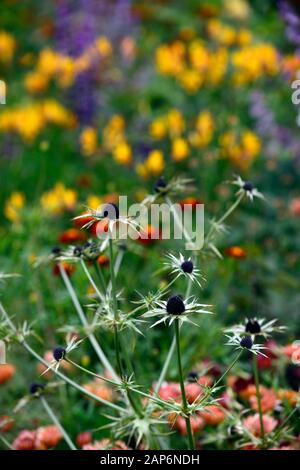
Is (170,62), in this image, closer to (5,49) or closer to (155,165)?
(155,165)

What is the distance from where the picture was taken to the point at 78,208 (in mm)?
3037

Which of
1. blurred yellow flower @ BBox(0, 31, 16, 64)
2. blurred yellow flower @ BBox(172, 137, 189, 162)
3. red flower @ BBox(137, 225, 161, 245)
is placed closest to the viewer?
red flower @ BBox(137, 225, 161, 245)

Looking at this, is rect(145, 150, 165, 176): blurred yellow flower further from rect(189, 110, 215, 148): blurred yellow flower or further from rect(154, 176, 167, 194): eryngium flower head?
rect(154, 176, 167, 194): eryngium flower head

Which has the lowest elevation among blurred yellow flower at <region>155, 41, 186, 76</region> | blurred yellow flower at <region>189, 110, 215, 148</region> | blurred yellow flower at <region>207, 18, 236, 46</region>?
blurred yellow flower at <region>189, 110, 215, 148</region>

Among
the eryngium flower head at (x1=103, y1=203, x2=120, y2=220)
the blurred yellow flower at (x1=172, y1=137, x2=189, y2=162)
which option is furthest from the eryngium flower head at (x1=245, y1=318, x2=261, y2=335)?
the blurred yellow flower at (x1=172, y1=137, x2=189, y2=162)

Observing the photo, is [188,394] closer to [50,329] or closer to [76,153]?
[50,329]

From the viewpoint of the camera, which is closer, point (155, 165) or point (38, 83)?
point (155, 165)

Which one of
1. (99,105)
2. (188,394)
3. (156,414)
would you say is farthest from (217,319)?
(99,105)

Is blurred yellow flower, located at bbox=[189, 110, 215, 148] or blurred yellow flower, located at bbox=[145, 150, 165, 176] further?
blurred yellow flower, located at bbox=[189, 110, 215, 148]

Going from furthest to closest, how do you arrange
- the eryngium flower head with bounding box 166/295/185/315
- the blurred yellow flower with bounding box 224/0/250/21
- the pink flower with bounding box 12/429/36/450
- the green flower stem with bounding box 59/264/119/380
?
the blurred yellow flower with bounding box 224/0/250/21, the pink flower with bounding box 12/429/36/450, the green flower stem with bounding box 59/264/119/380, the eryngium flower head with bounding box 166/295/185/315

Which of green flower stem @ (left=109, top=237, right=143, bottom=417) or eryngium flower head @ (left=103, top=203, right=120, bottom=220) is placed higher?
eryngium flower head @ (left=103, top=203, right=120, bottom=220)

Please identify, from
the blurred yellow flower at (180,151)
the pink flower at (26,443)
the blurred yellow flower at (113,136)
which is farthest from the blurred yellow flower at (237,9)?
the pink flower at (26,443)

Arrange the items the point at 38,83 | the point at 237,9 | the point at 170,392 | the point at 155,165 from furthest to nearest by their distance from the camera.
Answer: the point at 237,9, the point at 38,83, the point at 155,165, the point at 170,392

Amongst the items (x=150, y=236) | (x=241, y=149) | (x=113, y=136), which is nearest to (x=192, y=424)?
(x=150, y=236)
